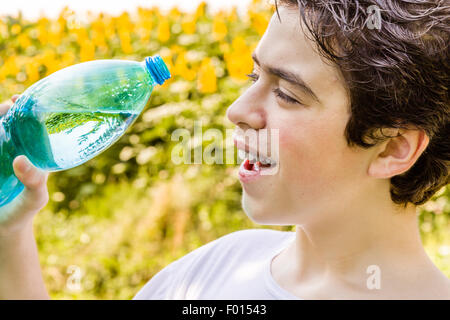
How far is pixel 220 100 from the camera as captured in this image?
151 inches

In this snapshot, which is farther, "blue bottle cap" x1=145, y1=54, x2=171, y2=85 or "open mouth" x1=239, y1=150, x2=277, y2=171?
"open mouth" x1=239, y1=150, x2=277, y2=171

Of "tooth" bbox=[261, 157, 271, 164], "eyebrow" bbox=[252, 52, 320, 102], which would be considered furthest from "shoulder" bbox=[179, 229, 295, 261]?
"eyebrow" bbox=[252, 52, 320, 102]

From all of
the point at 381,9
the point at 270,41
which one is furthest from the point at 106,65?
the point at 381,9

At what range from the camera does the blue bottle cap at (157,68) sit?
128 centimetres

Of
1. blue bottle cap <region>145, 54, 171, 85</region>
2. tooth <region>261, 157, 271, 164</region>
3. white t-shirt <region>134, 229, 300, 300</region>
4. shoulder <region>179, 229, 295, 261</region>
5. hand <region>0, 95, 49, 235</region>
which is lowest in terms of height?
white t-shirt <region>134, 229, 300, 300</region>

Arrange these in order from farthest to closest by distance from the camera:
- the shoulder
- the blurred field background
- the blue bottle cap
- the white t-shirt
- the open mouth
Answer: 1. the blurred field background
2. the shoulder
3. the white t-shirt
4. the open mouth
5. the blue bottle cap

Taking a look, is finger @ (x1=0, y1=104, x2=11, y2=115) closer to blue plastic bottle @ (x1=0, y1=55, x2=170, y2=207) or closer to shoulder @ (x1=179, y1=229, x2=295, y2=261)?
blue plastic bottle @ (x1=0, y1=55, x2=170, y2=207)

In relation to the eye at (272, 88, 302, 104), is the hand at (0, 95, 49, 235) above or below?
below

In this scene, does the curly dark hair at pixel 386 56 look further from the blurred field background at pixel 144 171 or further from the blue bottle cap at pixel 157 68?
the blurred field background at pixel 144 171

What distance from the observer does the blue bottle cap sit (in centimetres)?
128

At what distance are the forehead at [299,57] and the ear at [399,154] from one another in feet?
0.73

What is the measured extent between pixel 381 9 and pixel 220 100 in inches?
102

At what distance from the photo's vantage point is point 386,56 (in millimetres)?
1291

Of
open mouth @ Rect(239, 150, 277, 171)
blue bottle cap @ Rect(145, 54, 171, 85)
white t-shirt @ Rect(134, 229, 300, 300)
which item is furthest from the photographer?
white t-shirt @ Rect(134, 229, 300, 300)
